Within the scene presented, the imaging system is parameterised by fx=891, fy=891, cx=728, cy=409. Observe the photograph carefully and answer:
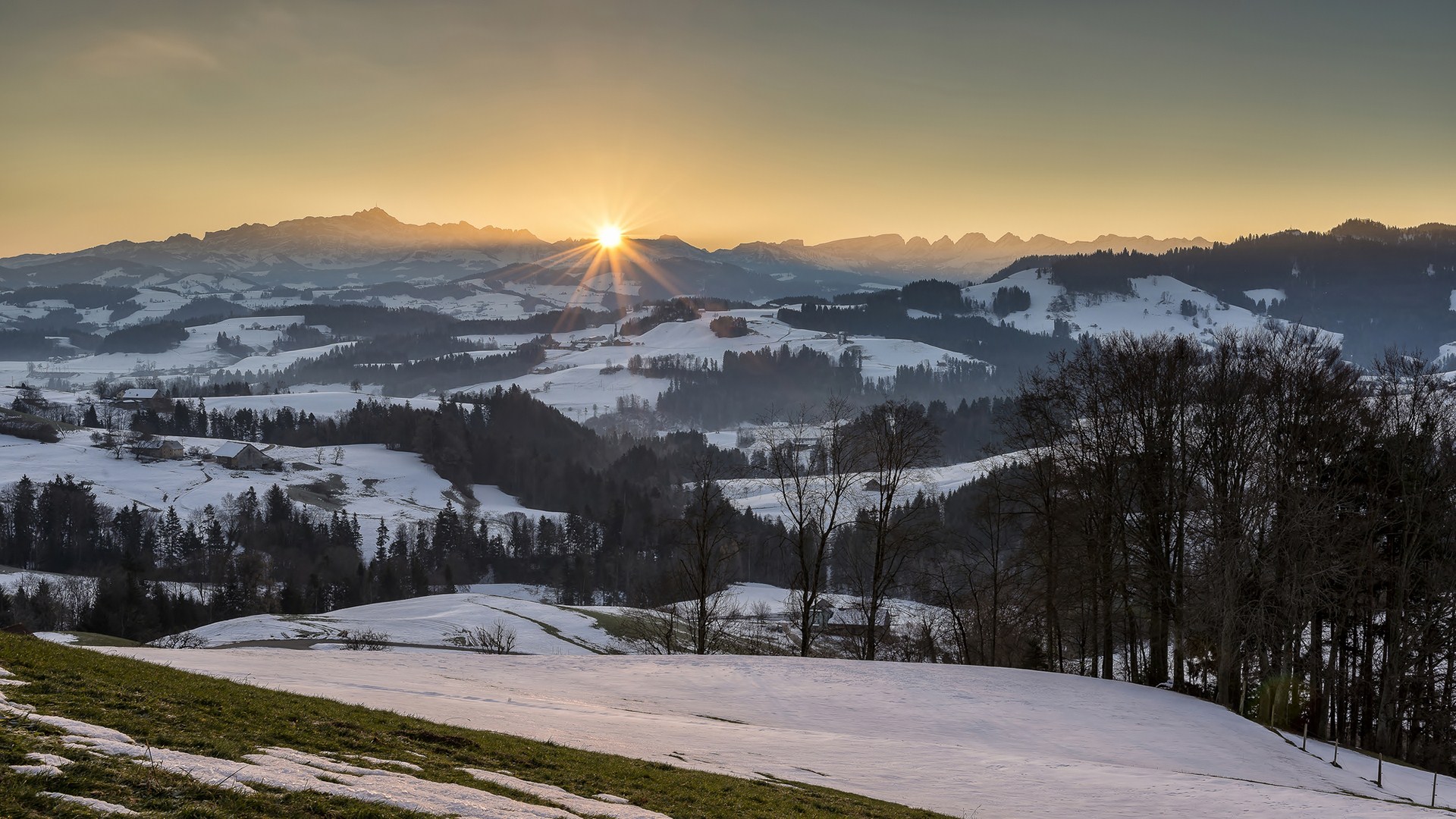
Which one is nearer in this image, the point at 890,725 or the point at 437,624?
the point at 890,725

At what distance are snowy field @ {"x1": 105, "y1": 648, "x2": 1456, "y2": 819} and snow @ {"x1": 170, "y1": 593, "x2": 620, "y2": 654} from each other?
38.1 meters

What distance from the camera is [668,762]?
58.4 ft

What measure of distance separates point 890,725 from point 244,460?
202 meters

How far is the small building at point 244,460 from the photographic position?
194 metres

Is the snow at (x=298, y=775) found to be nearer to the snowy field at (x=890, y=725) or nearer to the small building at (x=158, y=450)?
the snowy field at (x=890, y=725)

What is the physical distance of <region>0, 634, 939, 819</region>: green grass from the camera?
941 centimetres

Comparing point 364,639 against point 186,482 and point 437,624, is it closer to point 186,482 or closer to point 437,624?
point 437,624

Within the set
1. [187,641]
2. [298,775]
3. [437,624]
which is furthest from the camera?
[437,624]

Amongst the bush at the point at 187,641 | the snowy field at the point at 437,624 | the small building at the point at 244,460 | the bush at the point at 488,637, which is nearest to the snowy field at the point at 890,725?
the bush at the point at 488,637

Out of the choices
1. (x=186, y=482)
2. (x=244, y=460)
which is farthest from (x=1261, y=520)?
(x=244, y=460)

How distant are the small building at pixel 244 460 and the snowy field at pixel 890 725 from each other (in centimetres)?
18575

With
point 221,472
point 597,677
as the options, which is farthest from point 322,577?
point 597,677

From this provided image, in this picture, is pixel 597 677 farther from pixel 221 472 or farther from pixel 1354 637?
pixel 221 472

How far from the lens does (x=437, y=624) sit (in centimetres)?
8038
